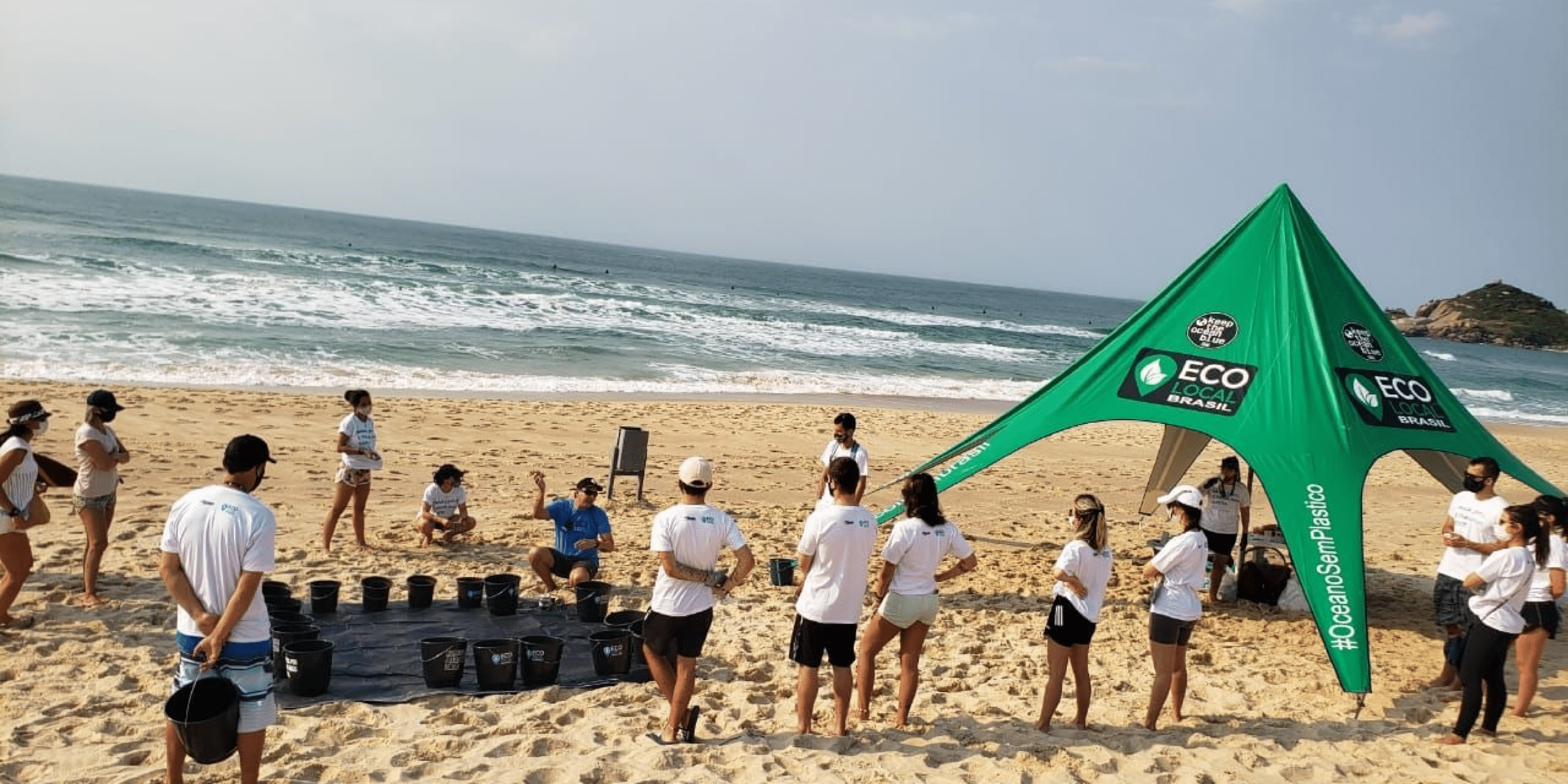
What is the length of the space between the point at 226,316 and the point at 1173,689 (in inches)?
973

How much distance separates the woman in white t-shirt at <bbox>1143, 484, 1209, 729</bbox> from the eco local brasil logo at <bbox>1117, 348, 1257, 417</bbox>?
195cm

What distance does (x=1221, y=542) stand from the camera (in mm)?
7410

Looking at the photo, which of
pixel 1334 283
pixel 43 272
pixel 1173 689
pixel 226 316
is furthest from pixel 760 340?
pixel 1173 689

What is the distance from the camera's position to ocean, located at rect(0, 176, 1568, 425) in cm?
1897

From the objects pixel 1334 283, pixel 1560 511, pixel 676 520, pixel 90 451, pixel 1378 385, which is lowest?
pixel 90 451

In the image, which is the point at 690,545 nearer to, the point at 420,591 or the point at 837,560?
the point at 837,560

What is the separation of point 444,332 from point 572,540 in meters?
20.8

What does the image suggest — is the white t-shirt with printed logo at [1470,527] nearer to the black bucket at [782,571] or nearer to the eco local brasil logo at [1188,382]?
the eco local brasil logo at [1188,382]

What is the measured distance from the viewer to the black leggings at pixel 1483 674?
487 cm

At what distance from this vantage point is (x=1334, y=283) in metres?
7.50

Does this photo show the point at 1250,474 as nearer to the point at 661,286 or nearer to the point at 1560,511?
the point at 1560,511

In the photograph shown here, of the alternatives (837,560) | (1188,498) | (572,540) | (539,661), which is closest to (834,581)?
(837,560)

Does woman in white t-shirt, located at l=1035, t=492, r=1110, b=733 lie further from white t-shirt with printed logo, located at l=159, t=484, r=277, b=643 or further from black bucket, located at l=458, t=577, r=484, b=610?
black bucket, located at l=458, t=577, r=484, b=610

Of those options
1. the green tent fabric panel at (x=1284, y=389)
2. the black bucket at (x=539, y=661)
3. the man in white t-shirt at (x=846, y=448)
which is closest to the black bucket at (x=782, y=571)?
the man in white t-shirt at (x=846, y=448)
